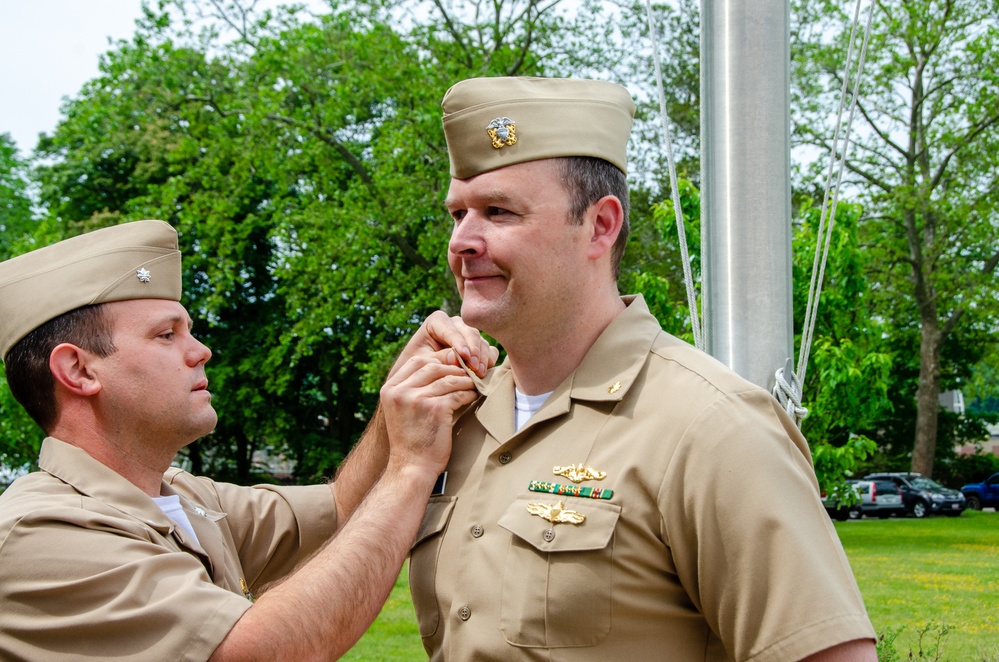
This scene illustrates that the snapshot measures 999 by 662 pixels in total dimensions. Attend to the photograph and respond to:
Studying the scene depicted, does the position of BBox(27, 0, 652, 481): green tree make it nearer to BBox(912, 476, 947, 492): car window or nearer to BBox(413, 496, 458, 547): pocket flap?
BBox(912, 476, 947, 492): car window

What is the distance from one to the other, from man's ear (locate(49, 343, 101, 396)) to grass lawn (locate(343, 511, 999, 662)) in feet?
16.5

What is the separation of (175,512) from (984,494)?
113 ft

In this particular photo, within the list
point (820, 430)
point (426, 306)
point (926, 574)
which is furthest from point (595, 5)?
point (926, 574)

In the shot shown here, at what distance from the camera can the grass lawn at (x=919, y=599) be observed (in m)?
7.99

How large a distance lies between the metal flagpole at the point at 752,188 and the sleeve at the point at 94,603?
1616 millimetres

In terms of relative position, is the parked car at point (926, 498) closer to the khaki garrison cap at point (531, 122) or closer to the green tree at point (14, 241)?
the green tree at point (14, 241)

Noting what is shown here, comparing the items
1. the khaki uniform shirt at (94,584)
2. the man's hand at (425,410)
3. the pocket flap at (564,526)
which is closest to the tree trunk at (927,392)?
the man's hand at (425,410)

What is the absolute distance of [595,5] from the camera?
22.8 m

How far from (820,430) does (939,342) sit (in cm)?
1841

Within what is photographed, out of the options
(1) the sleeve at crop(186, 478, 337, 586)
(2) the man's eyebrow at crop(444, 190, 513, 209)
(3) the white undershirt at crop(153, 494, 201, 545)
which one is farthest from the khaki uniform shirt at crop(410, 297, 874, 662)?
(1) the sleeve at crop(186, 478, 337, 586)

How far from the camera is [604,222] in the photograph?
2551mm

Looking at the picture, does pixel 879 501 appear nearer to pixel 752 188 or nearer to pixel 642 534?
pixel 752 188

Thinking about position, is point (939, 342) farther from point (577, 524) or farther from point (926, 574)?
point (577, 524)

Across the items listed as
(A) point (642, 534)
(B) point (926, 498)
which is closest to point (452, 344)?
(A) point (642, 534)
